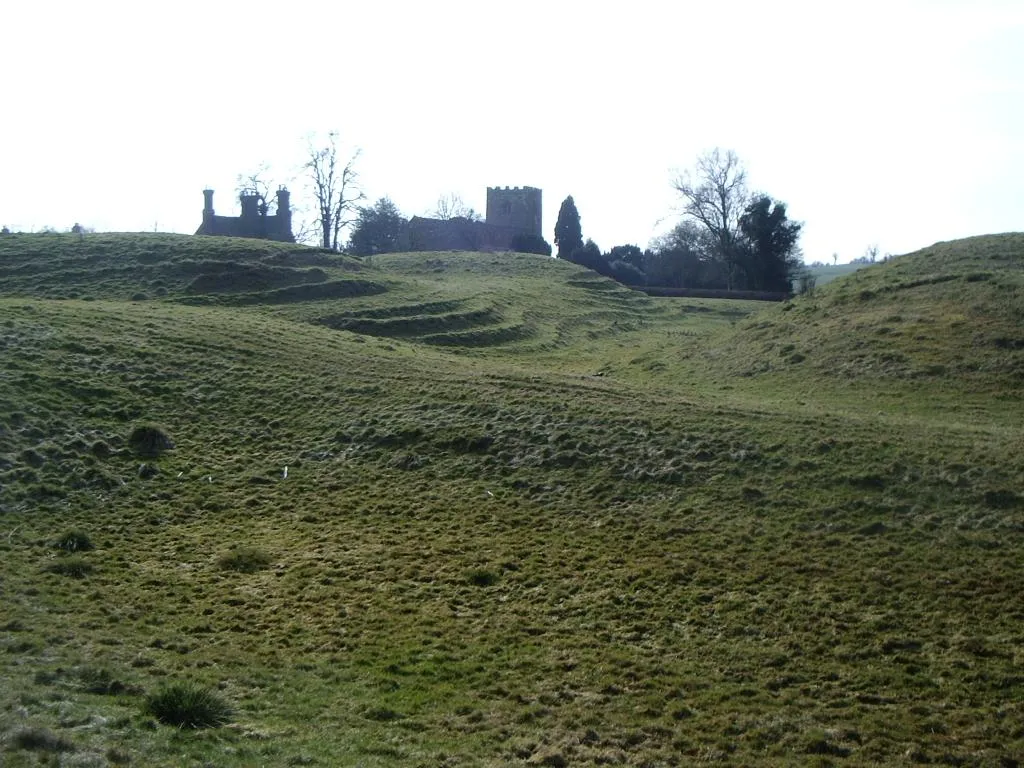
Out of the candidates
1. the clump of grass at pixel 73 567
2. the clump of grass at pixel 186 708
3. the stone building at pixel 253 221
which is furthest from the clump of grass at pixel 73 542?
the stone building at pixel 253 221

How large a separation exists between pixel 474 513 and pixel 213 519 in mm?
5518

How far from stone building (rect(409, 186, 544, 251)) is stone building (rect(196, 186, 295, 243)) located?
1255 centimetres

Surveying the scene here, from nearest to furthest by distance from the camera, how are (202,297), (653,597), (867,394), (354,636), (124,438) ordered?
1. (354,636)
2. (653,597)
3. (124,438)
4. (867,394)
5. (202,297)

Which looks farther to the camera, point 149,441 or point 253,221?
point 253,221

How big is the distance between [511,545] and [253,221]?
67700 mm

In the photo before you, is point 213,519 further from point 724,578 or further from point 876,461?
point 876,461

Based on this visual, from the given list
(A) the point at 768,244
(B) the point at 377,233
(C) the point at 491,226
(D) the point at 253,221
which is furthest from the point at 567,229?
(D) the point at 253,221

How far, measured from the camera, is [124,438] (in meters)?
25.1

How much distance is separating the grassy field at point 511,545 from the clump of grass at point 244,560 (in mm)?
45

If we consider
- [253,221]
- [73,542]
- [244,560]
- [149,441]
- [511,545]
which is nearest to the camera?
[244,560]

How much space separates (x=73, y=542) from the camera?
18.9 m

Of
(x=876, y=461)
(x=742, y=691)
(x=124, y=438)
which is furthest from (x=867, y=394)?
(x=124, y=438)

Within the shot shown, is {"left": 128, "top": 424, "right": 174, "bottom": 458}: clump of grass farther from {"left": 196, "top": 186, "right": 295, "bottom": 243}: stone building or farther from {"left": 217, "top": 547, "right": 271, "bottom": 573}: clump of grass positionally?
{"left": 196, "top": 186, "right": 295, "bottom": 243}: stone building

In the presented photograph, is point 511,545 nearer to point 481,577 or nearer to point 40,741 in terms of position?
point 481,577
